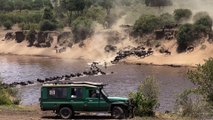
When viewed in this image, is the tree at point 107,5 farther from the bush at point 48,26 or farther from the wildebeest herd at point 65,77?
the wildebeest herd at point 65,77

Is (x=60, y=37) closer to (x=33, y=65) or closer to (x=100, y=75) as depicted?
(x=33, y=65)

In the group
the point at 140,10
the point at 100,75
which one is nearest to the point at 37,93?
the point at 100,75

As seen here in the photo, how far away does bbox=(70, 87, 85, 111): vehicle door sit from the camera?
2823cm

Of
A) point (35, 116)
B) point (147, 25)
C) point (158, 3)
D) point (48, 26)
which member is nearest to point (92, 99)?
point (35, 116)

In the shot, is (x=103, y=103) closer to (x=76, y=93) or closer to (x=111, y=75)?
(x=76, y=93)

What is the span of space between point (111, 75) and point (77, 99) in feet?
157

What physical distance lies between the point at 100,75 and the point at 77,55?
35179mm

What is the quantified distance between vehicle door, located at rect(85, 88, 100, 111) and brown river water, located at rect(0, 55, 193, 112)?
616 inches

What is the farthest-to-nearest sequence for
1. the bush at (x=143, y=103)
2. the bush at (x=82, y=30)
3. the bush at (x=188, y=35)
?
the bush at (x=82, y=30) < the bush at (x=188, y=35) < the bush at (x=143, y=103)

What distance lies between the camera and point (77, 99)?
92.8 feet

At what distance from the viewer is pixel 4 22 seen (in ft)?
498

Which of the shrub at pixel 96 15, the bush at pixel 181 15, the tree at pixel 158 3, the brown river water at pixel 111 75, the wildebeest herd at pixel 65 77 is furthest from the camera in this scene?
the tree at pixel 158 3

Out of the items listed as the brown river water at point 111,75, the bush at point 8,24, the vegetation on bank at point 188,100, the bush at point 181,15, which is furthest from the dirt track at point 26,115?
the bush at point 8,24

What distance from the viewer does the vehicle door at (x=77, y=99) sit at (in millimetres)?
28234
